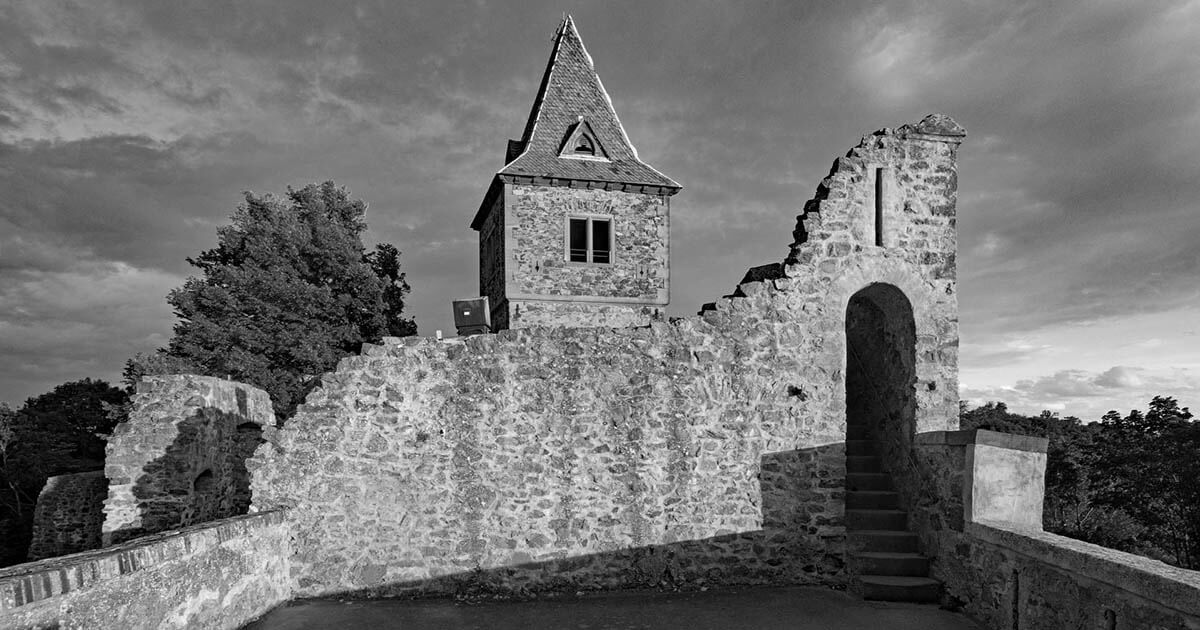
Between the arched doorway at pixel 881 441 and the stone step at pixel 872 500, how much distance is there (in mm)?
11

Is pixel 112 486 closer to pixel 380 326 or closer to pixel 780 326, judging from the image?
pixel 780 326

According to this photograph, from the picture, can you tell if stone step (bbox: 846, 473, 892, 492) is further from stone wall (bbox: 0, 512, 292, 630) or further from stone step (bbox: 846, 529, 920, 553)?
stone wall (bbox: 0, 512, 292, 630)

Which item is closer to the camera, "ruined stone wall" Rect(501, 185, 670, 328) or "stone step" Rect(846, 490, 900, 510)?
"stone step" Rect(846, 490, 900, 510)

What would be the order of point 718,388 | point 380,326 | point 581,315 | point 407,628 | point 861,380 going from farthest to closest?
point 380,326 → point 581,315 → point 861,380 → point 718,388 → point 407,628

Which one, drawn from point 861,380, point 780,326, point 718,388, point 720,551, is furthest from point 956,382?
point 720,551

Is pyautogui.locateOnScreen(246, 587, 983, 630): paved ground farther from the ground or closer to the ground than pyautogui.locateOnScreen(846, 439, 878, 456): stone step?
closer to the ground

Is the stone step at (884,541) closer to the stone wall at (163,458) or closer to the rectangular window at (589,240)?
the stone wall at (163,458)

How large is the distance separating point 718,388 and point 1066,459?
75.5 feet

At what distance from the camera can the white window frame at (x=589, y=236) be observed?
2011 cm

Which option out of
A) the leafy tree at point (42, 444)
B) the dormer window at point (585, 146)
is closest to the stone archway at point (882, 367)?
the dormer window at point (585, 146)

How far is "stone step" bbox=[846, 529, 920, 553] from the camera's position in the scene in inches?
291

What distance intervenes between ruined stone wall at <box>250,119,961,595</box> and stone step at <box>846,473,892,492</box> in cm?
77

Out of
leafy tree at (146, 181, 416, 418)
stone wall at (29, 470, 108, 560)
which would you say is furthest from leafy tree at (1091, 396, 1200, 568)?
stone wall at (29, 470, 108, 560)

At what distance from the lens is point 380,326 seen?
26.0 meters
